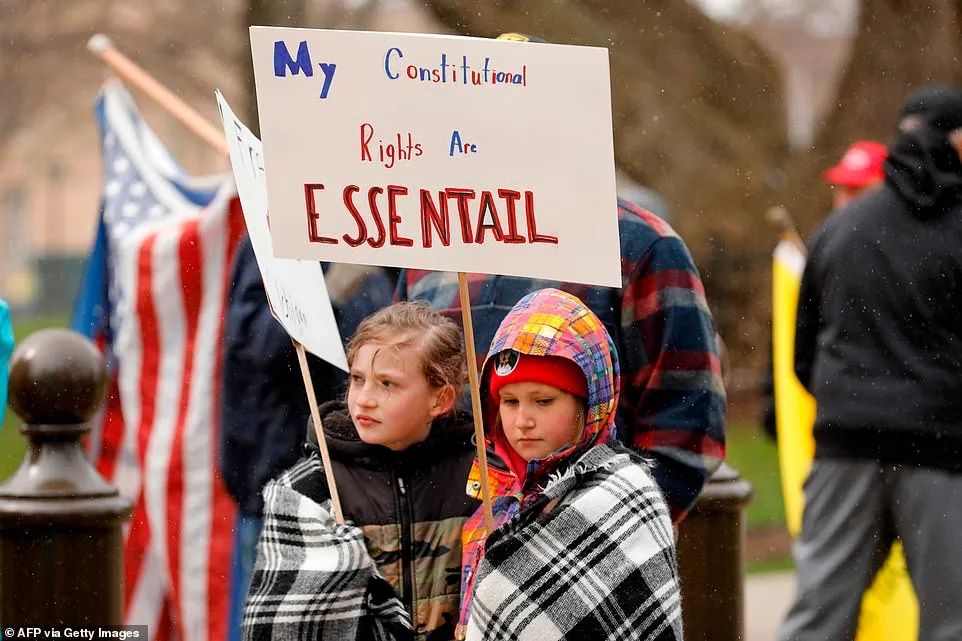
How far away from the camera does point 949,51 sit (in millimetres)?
10297

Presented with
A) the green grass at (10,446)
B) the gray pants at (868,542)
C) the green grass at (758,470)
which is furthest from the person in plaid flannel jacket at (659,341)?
the green grass at (758,470)

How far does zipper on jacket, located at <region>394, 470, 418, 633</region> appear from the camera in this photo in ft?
9.82

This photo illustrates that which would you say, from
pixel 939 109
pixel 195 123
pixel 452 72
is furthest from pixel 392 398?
pixel 939 109

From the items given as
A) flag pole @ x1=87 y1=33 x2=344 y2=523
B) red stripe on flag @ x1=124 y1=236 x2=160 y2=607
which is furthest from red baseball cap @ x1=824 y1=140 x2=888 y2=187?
red stripe on flag @ x1=124 y1=236 x2=160 y2=607

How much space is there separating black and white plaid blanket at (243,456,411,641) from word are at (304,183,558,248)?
1.63 feet

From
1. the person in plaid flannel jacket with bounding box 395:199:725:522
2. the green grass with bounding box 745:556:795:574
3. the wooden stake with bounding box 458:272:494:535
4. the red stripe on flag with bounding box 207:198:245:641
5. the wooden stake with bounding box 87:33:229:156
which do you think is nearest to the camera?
the wooden stake with bounding box 458:272:494:535

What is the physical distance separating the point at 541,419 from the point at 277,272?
1.89 ft

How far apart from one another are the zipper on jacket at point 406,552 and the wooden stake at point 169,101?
1.71m

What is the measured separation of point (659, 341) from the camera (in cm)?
336

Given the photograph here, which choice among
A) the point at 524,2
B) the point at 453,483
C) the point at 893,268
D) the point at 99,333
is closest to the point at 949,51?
the point at 524,2

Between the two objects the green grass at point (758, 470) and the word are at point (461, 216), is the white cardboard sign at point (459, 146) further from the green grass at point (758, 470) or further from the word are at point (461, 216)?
the green grass at point (758, 470)

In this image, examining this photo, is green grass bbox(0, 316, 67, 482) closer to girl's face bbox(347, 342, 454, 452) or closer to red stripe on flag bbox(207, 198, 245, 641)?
red stripe on flag bbox(207, 198, 245, 641)

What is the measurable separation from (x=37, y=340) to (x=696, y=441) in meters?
1.83

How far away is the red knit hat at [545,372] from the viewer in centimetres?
290
